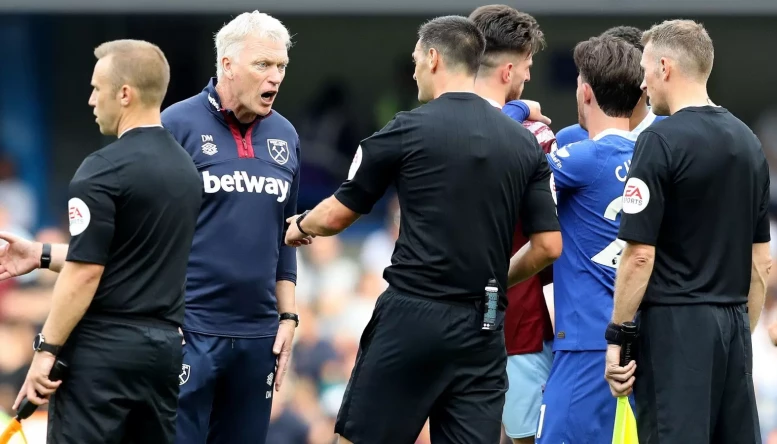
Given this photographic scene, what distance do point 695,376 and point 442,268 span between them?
3.46 feet

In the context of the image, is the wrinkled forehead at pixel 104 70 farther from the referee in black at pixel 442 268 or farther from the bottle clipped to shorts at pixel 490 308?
the bottle clipped to shorts at pixel 490 308

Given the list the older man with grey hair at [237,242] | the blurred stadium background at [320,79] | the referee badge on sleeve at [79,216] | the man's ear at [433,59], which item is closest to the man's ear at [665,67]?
the man's ear at [433,59]

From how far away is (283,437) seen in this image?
8.63m

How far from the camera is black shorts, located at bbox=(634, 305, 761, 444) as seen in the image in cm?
468

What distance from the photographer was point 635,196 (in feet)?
15.3

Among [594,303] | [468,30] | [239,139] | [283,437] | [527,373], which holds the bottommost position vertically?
[283,437]

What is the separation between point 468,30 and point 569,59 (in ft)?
26.9

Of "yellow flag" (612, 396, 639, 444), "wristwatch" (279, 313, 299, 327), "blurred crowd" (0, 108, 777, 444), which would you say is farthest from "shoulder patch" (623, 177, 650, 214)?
"blurred crowd" (0, 108, 777, 444)

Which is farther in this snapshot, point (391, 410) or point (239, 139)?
point (239, 139)

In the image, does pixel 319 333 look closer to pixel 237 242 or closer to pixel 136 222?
pixel 237 242

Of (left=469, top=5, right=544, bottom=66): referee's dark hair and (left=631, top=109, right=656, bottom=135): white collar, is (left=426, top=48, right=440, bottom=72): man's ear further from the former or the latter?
(left=631, top=109, right=656, bottom=135): white collar

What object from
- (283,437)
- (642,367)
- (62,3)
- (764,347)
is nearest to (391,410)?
(642,367)

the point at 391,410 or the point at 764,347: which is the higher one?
the point at 391,410

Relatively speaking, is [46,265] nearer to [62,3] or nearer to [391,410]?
[391,410]
